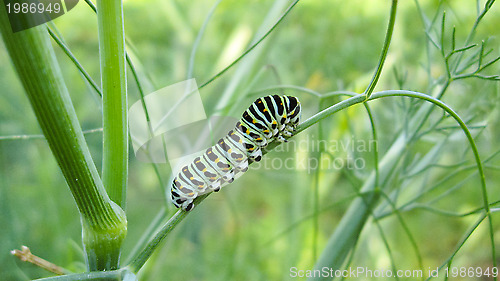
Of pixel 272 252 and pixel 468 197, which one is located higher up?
pixel 468 197

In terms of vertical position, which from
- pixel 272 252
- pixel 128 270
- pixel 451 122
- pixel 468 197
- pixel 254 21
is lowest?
pixel 272 252

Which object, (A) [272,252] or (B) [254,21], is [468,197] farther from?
(B) [254,21]

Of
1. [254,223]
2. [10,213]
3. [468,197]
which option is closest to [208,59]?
[254,223]

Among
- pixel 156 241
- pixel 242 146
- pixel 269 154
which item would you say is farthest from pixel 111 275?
pixel 269 154

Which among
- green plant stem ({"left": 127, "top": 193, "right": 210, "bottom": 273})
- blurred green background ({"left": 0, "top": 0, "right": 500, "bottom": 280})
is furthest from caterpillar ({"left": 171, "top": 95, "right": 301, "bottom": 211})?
blurred green background ({"left": 0, "top": 0, "right": 500, "bottom": 280})

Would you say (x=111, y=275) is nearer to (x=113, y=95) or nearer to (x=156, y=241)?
(x=156, y=241)

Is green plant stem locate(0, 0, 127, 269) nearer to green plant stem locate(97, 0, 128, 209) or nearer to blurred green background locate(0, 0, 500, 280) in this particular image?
green plant stem locate(97, 0, 128, 209)

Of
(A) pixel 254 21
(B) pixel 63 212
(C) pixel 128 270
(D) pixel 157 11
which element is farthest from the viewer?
(D) pixel 157 11
